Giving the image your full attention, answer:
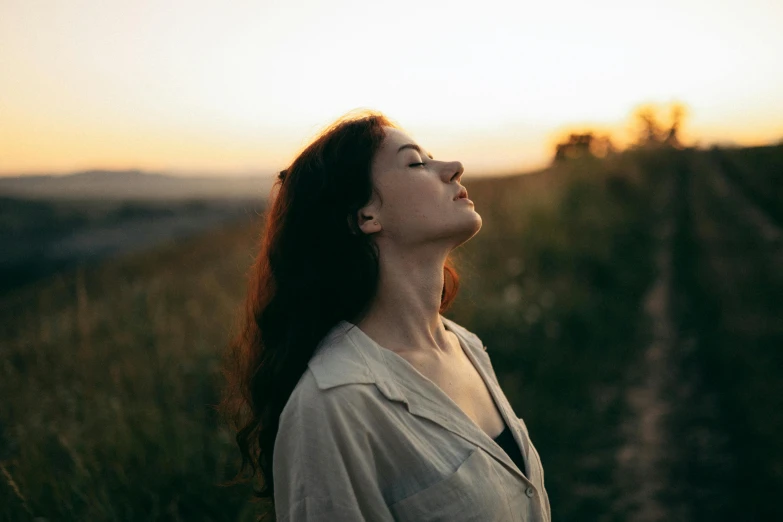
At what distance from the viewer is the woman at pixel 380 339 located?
143cm

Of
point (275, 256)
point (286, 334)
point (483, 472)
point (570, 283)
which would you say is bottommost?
point (570, 283)

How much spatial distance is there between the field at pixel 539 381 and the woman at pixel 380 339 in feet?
4.38

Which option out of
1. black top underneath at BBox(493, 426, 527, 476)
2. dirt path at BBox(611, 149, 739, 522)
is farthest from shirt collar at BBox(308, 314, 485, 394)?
dirt path at BBox(611, 149, 739, 522)

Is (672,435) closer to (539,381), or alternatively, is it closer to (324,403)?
(539,381)

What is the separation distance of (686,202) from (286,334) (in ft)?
56.6

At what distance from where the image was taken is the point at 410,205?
5.77 feet

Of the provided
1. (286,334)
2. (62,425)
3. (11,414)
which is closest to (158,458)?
(62,425)

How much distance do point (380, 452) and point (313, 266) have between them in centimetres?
59

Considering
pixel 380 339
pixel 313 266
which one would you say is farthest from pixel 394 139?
pixel 380 339

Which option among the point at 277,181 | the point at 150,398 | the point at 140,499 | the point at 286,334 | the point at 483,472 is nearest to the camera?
the point at 483,472

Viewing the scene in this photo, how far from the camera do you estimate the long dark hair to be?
5.63 ft

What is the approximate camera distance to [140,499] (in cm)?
275

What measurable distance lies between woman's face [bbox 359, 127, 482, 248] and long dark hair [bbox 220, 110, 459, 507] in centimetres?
3

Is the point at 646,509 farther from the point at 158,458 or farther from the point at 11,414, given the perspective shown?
the point at 11,414
